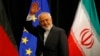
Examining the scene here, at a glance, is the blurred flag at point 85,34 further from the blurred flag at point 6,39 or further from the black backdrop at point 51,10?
the blurred flag at point 6,39

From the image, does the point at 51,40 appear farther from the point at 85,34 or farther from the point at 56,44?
the point at 85,34

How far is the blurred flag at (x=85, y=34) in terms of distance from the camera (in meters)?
3.79

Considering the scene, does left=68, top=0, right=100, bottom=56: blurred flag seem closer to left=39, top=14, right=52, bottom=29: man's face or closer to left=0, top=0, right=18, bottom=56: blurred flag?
left=0, top=0, right=18, bottom=56: blurred flag

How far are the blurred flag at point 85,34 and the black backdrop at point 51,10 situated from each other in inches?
20.2

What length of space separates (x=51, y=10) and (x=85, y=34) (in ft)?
2.59

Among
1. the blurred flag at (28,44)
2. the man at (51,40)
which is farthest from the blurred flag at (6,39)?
the man at (51,40)

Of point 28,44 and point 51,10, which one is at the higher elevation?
point 51,10

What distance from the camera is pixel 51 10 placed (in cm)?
437

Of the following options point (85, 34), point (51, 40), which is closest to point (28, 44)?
point (85, 34)

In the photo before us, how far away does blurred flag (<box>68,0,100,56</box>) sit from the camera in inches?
149

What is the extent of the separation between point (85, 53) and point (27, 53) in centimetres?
75

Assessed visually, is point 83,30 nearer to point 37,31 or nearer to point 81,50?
point 81,50

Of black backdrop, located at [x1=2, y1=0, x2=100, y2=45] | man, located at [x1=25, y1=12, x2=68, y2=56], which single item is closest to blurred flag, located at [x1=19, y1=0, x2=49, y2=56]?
black backdrop, located at [x1=2, y1=0, x2=100, y2=45]

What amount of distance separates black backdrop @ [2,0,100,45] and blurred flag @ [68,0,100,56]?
1.68 ft
